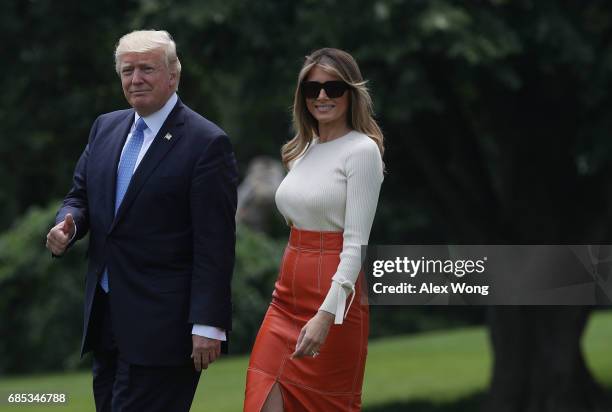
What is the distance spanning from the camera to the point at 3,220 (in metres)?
24.3

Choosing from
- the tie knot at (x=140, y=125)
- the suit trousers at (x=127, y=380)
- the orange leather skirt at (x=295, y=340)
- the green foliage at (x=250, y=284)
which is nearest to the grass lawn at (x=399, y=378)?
the green foliage at (x=250, y=284)

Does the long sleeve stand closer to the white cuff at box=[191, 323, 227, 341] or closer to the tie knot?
the white cuff at box=[191, 323, 227, 341]

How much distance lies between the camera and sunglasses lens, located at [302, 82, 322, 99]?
4965 mm

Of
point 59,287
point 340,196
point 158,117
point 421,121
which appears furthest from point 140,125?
point 59,287

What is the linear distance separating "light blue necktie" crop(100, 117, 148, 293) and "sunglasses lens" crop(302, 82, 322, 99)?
0.66 m

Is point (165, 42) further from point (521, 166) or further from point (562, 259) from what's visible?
point (521, 166)

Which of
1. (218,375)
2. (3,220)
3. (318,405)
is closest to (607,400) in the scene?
(218,375)

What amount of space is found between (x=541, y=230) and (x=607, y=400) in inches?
77.3

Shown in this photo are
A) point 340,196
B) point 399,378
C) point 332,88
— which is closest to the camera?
point 340,196

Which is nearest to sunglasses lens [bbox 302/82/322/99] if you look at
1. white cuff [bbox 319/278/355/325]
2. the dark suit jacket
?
the dark suit jacket

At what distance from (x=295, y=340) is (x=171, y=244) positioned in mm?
630

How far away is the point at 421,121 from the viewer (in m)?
11.3

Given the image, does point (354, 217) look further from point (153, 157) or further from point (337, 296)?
point (153, 157)

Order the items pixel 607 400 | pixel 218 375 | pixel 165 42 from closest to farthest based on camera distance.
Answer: pixel 165 42
pixel 607 400
pixel 218 375
